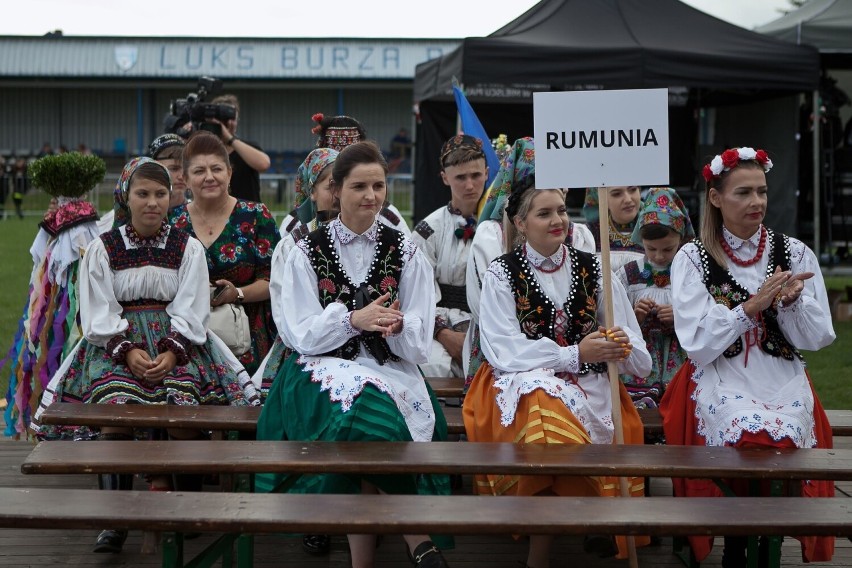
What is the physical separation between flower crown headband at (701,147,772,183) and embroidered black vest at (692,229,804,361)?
0.98 feet

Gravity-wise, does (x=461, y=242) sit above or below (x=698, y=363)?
→ above

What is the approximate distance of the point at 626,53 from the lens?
30.9ft

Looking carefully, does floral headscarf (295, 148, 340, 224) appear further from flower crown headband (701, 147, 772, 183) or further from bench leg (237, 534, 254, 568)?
bench leg (237, 534, 254, 568)

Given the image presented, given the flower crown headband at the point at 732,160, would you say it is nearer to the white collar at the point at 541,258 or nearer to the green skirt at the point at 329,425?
the white collar at the point at 541,258

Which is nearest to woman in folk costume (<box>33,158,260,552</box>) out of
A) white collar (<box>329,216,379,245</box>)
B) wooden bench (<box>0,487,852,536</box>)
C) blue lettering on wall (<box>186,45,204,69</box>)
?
white collar (<box>329,216,379,245</box>)

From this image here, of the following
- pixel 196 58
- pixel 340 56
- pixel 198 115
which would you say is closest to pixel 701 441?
pixel 198 115

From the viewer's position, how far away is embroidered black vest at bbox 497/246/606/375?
163 inches

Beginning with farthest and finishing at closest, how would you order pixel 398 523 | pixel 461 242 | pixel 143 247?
pixel 461 242 → pixel 143 247 → pixel 398 523

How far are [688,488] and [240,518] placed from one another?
1.82m

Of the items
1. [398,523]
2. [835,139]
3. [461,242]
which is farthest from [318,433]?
[835,139]

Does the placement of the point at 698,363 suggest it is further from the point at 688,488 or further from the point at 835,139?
the point at 835,139

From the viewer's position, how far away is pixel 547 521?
3.06 m

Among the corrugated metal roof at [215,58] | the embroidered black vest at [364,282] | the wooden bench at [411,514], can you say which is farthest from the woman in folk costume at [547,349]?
the corrugated metal roof at [215,58]

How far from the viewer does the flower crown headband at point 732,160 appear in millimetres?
4113
